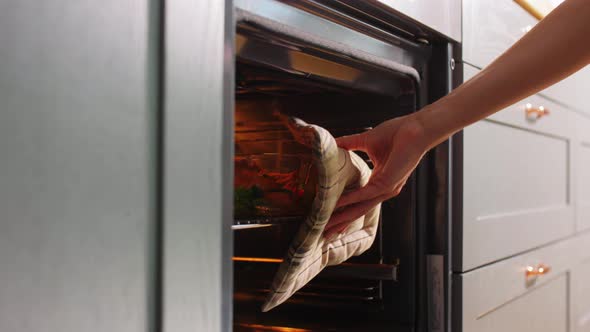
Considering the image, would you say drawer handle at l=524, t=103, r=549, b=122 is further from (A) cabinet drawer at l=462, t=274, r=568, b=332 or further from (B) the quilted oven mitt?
(B) the quilted oven mitt

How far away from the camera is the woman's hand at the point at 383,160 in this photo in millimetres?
821

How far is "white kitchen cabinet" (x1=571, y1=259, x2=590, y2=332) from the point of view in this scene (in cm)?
169

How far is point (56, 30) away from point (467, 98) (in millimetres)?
498

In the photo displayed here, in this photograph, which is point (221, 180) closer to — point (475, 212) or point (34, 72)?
point (34, 72)

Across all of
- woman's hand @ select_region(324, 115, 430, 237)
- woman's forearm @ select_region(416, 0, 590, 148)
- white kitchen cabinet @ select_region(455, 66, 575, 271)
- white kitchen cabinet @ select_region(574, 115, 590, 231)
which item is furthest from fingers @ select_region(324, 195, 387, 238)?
white kitchen cabinet @ select_region(574, 115, 590, 231)

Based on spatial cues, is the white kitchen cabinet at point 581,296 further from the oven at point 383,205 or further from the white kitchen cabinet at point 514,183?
the oven at point 383,205

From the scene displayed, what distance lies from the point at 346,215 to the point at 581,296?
45.7 inches

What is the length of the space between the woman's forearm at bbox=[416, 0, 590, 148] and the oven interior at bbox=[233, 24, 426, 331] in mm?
149

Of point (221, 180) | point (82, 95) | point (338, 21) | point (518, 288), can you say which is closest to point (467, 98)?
point (338, 21)

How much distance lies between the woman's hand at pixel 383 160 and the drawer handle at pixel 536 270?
24.3 inches

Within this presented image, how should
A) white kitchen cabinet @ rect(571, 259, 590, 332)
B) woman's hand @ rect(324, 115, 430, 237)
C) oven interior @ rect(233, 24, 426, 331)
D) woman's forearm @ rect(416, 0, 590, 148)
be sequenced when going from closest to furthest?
woman's forearm @ rect(416, 0, 590, 148), woman's hand @ rect(324, 115, 430, 237), oven interior @ rect(233, 24, 426, 331), white kitchen cabinet @ rect(571, 259, 590, 332)

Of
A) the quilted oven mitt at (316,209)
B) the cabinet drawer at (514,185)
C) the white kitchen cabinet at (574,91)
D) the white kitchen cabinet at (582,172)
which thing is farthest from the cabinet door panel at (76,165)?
the white kitchen cabinet at (582,172)

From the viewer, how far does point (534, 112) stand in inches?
54.4

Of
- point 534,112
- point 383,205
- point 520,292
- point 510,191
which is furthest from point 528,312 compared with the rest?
point 383,205
